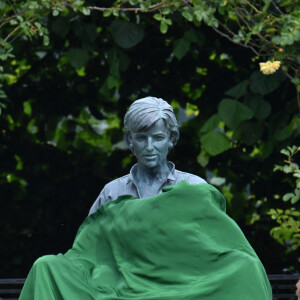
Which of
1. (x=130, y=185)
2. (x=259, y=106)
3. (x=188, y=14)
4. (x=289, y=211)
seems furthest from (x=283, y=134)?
(x=130, y=185)

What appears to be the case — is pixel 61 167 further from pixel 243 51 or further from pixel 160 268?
pixel 160 268

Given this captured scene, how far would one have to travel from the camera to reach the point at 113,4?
798 cm

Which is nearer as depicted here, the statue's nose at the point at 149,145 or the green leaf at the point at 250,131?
the statue's nose at the point at 149,145

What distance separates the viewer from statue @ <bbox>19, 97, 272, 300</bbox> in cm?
521

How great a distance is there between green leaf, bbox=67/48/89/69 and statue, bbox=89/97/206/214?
227 centimetres

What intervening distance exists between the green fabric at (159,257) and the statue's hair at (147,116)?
13.9 inches

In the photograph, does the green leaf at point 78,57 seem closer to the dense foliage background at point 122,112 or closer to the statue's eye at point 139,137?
the dense foliage background at point 122,112

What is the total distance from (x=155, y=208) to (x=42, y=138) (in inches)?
148

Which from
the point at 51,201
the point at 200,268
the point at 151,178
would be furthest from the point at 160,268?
the point at 51,201

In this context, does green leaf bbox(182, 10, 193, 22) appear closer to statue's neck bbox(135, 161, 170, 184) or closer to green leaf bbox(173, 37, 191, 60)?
green leaf bbox(173, 37, 191, 60)

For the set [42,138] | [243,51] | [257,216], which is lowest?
[257,216]

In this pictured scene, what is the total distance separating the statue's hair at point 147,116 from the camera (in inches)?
223

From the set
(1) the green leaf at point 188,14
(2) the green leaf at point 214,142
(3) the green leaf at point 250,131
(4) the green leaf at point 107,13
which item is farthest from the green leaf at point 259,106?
(4) the green leaf at point 107,13

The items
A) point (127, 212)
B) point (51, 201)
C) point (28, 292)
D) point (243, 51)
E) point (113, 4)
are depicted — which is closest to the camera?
point (28, 292)
